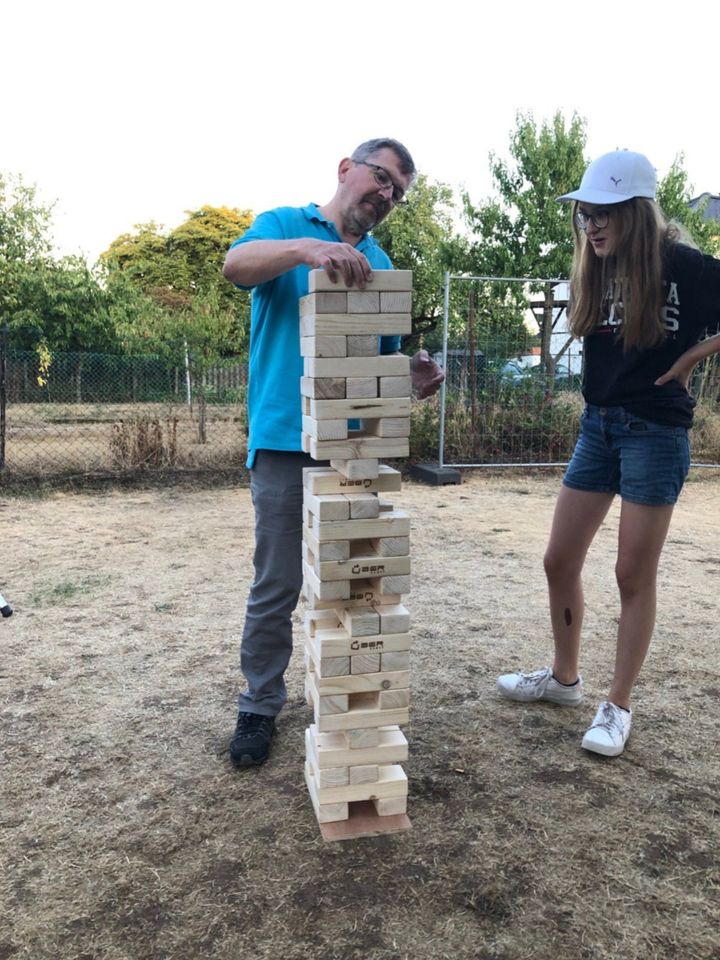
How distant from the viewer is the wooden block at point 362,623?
2123 mm

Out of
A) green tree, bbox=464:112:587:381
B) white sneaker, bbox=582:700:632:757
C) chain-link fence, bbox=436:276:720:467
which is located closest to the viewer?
white sneaker, bbox=582:700:632:757

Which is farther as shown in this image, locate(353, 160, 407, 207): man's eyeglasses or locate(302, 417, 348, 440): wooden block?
locate(353, 160, 407, 207): man's eyeglasses

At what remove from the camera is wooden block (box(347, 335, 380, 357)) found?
80.0 inches

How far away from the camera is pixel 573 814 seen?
7.52 feet

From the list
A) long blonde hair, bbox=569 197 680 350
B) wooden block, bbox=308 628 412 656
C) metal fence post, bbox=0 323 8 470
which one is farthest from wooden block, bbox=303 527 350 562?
metal fence post, bbox=0 323 8 470

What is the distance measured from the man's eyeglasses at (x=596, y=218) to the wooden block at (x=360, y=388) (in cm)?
98

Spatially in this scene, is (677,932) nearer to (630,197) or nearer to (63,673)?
(630,197)

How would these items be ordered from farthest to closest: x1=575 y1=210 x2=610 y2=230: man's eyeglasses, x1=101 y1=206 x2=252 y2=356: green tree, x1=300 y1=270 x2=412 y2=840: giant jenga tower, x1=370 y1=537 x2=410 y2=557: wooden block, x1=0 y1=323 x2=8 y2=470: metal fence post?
x1=101 y1=206 x2=252 y2=356: green tree < x1=0 y1=323 x2=8 y2=470: metal fence post < x1=575 y1=210 x2=610 y2=230: man's eyeglasses < x1=370 y1=537 x2=410 y2=557: wooden block < x1=300 y1=270 x2=412 y2=840: giant jenga tower

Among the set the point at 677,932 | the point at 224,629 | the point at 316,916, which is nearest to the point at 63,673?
the point at 224,629

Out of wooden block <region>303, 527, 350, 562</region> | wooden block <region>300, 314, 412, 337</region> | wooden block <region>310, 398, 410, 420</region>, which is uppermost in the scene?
wooden block <region>300, 314, 412, 337</region>

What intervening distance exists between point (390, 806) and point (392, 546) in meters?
0.80

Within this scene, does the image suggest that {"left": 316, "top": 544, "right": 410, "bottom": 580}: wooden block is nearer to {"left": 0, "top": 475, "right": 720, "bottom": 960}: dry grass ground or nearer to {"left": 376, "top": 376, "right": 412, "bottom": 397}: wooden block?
{"left": 376, "top": 376, "right": 412, "bottom": 397}: wooden block

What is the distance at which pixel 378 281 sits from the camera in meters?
2.00

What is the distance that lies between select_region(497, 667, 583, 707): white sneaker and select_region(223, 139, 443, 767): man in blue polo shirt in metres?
0.98
